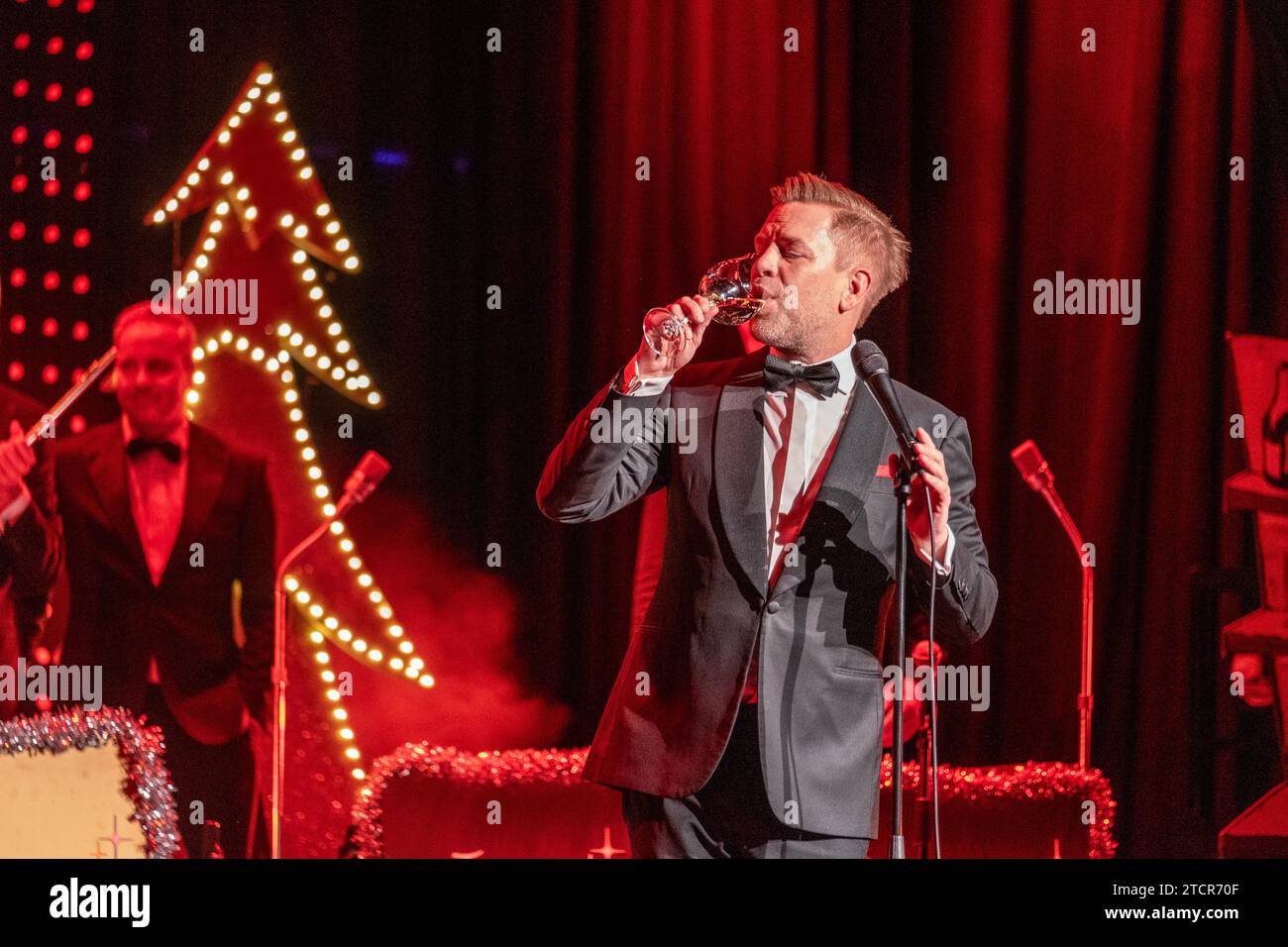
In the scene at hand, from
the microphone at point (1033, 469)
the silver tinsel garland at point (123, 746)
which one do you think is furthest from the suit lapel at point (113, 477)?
the microphone at point (1033, 469)

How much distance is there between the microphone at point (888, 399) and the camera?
251 centimetres

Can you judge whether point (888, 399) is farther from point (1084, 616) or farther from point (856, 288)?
point (1084, 616)

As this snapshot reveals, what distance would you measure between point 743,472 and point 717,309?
32 cm

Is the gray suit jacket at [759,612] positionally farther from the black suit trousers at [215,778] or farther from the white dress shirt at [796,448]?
the black suit trousers at [215,778]

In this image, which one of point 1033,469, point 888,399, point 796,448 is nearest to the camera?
point 888,399

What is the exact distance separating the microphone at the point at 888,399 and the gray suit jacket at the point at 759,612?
0.27 meters

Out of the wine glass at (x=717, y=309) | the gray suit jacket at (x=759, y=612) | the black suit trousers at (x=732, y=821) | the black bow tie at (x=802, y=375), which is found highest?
the wine glass at (x=717, y=309)

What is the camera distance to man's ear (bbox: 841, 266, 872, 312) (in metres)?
3.10

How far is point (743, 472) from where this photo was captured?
2.82 meters

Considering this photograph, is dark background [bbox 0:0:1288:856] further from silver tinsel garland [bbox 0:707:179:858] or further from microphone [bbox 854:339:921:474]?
microphone [bbox 854:339:921:474]

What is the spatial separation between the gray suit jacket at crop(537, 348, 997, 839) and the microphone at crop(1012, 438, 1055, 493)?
1.56m

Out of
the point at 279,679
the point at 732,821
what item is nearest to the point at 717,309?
the point at 732,821

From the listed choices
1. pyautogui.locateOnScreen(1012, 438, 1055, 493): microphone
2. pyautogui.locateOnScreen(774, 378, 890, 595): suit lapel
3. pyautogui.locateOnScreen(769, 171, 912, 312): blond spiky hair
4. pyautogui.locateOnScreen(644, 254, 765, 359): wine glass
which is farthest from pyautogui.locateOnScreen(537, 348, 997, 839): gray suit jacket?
pyautogui.locateOnScreen(1012, 438, 1055, 493): microphone
